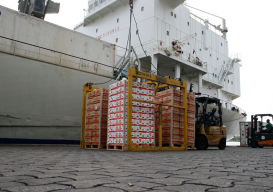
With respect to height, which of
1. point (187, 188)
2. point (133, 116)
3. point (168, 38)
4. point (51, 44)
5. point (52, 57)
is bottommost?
point (187, 188)

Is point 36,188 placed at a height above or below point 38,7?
below

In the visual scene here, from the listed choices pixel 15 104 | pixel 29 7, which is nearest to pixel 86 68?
pixel 15 104

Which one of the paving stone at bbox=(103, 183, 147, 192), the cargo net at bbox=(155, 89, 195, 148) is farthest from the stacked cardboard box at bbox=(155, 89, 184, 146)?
the paving stone at bbox=(103, 183, 147, 192)

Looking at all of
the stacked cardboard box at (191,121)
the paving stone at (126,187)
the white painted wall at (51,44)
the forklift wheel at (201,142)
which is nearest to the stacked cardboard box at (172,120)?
the stacked cardboard box at (191,121)

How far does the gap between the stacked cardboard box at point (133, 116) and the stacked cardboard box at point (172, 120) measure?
1023mm

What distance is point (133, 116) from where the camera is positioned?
8.02 metres

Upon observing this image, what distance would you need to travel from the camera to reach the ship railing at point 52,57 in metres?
11.6

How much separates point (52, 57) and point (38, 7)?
4947 millimetres

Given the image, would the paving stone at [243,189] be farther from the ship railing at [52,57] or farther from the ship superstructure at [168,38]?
the ship superstructure at [168,38]

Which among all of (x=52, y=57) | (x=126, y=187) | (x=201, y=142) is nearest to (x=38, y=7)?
(x=52, y=57)

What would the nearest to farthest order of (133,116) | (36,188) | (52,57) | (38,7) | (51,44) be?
(36,188), (133,116), (52,57), (51,44), (38,7)

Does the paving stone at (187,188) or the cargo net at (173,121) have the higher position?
the cargo net at (173,121)

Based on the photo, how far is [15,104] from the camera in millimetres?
10930

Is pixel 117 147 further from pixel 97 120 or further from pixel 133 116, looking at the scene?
pixel 97 120
